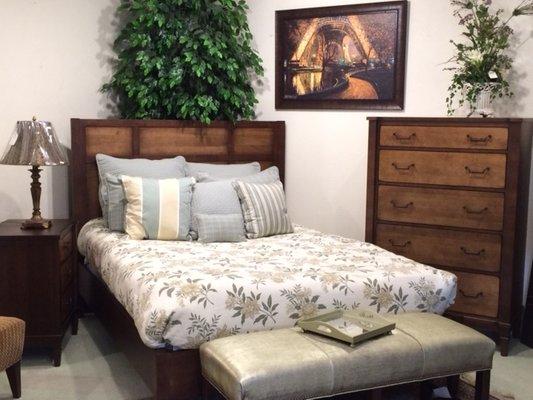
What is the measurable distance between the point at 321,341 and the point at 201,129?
7.75ft

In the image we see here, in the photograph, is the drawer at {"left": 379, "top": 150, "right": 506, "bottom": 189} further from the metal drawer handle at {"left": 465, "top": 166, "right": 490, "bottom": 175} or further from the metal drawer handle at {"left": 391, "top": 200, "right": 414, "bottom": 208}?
the metal drawer handle at {"left": 391, "top": 200, "right": 414, "bottom": 208}

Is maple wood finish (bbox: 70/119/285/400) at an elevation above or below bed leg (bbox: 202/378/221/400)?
above

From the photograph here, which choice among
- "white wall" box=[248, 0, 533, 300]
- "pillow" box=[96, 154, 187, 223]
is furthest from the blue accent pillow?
"white wall" box=[248, 0, 533, 300]

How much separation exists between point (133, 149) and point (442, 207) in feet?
6.63

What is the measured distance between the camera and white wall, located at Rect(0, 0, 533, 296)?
4125mm

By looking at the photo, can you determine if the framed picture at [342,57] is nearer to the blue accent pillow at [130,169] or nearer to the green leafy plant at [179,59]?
the green leafy plant at [179,59]

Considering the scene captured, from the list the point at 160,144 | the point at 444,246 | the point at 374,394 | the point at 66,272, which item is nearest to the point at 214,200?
the point at 160,144

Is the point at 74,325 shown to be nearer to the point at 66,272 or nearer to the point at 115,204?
the point at 66,272

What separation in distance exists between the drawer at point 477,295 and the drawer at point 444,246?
0.06 meters

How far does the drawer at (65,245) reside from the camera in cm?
346

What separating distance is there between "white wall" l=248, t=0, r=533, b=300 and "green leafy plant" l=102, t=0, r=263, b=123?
1.16 feet

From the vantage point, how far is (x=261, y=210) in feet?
12.8

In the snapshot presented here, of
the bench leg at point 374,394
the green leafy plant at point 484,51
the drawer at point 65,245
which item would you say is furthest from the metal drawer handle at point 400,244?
the drawer at point 65,245

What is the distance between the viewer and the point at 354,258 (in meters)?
3.28
